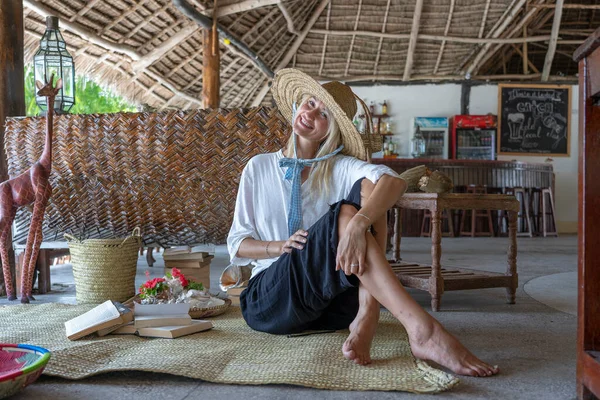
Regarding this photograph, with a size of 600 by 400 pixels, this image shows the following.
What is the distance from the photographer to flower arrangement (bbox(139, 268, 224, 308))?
234 centimetres

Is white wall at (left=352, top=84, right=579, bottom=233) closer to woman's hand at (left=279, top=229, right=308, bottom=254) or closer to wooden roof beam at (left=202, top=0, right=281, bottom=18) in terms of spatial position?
wooden roof beam at (left=202, top=0, right=281, bottom=18)

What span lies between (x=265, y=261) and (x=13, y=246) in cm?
212

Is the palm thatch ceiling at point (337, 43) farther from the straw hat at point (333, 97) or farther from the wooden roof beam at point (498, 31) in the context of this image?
the straw hat at point (333, 97)

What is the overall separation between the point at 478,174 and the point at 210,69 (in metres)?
4.40

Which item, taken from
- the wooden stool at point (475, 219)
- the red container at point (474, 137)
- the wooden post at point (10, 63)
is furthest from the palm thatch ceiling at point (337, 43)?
the wooden post at point (10, 63)

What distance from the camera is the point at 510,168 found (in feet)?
29.3

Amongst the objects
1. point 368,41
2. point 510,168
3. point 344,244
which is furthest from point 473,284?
point 368,41

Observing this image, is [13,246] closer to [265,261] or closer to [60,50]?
[60,50]

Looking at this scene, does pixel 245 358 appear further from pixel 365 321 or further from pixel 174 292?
pixel 174 292

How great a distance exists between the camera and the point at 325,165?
87.7 inches

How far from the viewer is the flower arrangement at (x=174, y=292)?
7.66 feet

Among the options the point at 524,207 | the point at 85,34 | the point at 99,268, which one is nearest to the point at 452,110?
the point at 524,207

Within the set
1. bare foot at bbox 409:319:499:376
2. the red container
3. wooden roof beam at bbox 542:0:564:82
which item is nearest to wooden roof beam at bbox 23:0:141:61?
bare foot at bbox 409:319:499:376

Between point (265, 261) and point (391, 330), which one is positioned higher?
point (265, 261)
